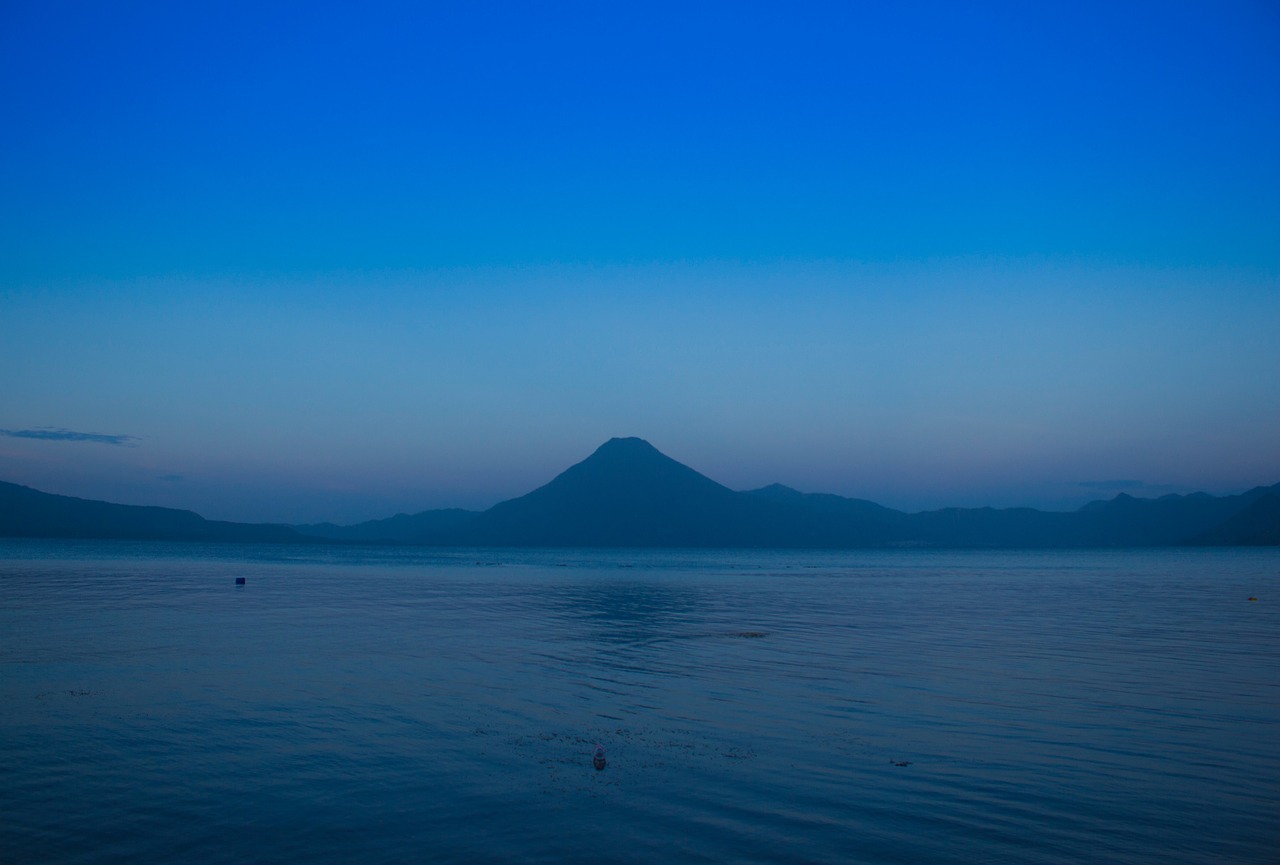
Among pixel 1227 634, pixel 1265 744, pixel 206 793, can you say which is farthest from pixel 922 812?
pixel 1227 634

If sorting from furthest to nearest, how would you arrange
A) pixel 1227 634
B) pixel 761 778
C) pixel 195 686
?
pixel 1227 634
pixel 195 686
pixel 761 778

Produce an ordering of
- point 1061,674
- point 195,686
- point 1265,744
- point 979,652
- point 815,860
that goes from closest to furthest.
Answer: point 815,860
point 1265,744
point 195,686
point 1061,674
point 979,652

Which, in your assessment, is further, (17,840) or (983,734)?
(983,734)

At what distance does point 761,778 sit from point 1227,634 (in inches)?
1399

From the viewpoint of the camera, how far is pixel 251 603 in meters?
53.8

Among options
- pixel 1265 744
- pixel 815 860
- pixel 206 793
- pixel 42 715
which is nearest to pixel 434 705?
pixel 206 793

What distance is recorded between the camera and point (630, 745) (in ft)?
58.4

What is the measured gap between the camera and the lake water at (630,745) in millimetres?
12656

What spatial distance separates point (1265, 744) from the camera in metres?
18.1

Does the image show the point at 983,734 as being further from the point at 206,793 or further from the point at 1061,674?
the point at 206,793

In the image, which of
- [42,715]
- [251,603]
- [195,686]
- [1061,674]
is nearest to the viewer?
[42,715]

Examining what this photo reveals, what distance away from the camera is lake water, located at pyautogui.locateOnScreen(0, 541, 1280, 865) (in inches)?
498

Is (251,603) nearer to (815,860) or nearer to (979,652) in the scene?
(979,652)

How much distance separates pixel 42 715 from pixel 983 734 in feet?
73.4
